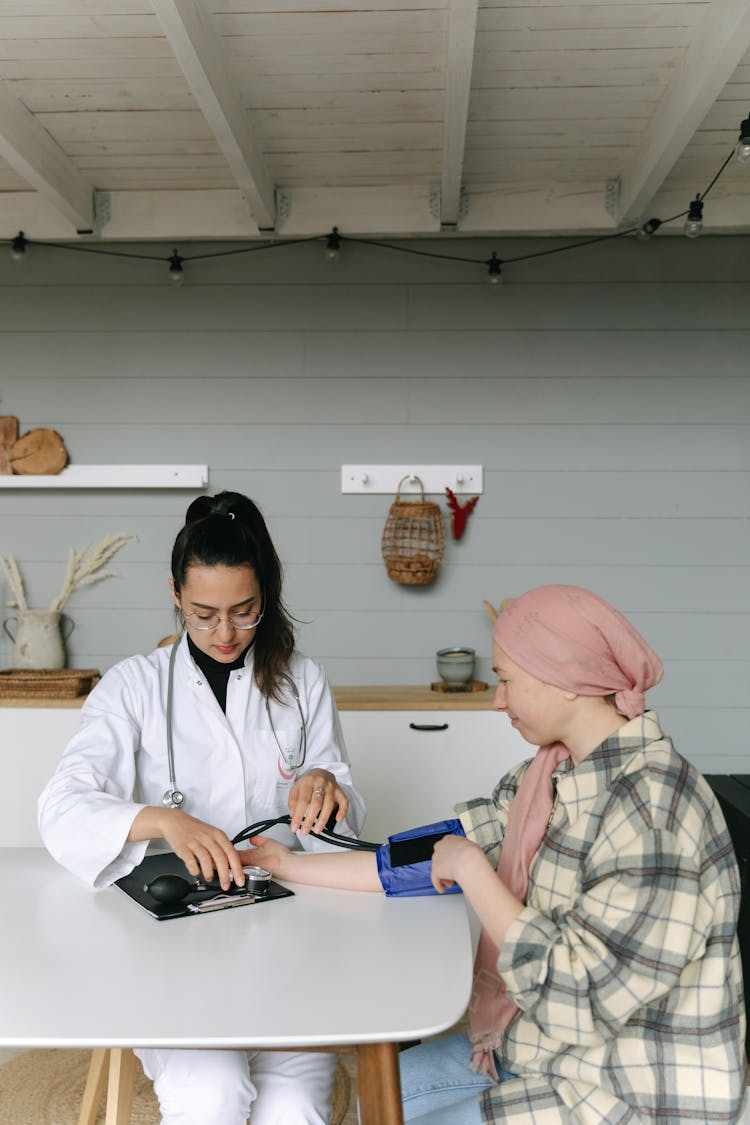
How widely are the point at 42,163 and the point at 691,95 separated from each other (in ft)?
6.17

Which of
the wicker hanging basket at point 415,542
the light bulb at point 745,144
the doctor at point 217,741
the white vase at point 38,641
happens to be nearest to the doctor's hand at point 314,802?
the doctor at point 217,741

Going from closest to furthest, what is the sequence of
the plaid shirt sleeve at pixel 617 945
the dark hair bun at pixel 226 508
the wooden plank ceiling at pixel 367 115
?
1. the plaid shirt sleeve at pixel 617 945
2. the dark hair bun at pixel 226 508
3. the wooden plank ceiling at pixel 367 115

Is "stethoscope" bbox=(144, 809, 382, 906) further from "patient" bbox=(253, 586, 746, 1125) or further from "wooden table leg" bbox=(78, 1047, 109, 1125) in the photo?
"wooden table leg" bbox=(78, 1047, 109, 1125)

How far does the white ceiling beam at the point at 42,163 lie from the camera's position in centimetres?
288

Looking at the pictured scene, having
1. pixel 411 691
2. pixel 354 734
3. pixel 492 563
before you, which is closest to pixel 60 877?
pixel 354 734

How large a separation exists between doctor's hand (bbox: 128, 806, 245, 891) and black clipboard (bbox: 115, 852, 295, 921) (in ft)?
0.09

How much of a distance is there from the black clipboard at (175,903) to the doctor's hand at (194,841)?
0.03 metres

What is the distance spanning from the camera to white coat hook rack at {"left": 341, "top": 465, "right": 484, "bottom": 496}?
370cm

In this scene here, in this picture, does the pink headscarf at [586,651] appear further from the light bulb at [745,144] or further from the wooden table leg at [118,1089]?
the light bulb at [745,144]

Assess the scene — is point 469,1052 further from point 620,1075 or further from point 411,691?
point 411,691

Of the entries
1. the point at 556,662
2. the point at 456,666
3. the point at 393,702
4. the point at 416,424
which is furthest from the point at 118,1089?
the point at 416,424

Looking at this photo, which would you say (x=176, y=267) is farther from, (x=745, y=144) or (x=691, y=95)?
(x=745, y=144)

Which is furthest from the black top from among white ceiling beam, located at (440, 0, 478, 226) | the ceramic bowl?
the ceramic bowl

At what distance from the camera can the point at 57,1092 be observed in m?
2.41
